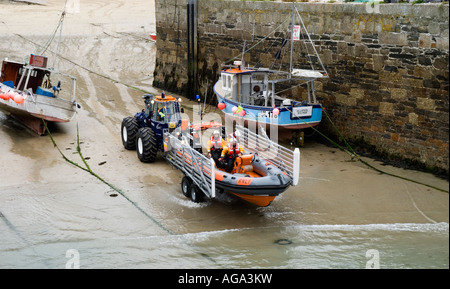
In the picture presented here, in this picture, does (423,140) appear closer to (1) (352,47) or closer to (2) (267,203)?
(1) (352,47)

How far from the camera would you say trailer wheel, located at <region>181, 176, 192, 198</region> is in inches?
394

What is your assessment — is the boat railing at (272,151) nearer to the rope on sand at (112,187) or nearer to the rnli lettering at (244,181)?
the rnli lettering at (244,181)

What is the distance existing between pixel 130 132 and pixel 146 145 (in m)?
0.92

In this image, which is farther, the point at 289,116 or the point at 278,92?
the point at 278,92

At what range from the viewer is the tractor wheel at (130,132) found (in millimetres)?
12281

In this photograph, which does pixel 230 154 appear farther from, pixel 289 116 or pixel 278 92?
pixel 278 92

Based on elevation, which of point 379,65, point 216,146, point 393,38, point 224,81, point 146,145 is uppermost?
point 393,38

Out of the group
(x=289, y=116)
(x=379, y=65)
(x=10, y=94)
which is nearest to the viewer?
(x=379, y=65)

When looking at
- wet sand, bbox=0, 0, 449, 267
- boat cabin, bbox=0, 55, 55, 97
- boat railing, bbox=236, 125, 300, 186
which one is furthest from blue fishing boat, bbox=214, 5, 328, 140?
boat cabin, bbox=0, 55, 55, 97

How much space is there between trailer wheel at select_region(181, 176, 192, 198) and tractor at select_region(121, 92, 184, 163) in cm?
141

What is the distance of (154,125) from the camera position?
11766mm

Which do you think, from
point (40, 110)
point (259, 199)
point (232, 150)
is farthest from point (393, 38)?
point (40, 110)

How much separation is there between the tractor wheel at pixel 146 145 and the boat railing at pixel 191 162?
1.89ft

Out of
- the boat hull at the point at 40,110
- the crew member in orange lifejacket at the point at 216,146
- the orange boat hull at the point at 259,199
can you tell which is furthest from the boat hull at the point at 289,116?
the boat hull at the point at 40,110
